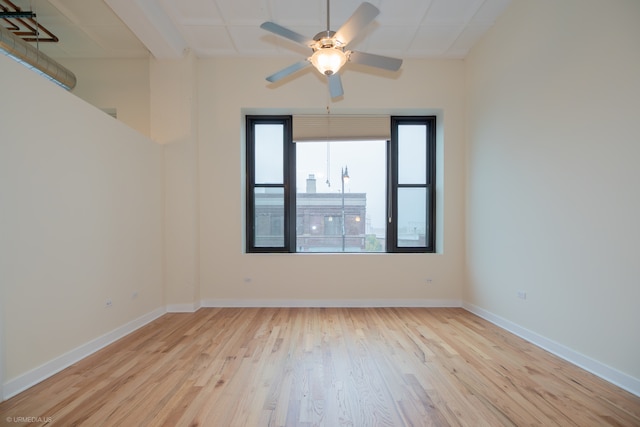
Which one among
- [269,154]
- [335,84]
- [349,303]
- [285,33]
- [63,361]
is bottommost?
[349,303]

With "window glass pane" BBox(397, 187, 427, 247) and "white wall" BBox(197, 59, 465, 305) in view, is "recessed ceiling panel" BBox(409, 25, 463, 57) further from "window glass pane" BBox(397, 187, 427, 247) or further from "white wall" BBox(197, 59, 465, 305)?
"window glass pane" BBox(397, 187, 427, 247)

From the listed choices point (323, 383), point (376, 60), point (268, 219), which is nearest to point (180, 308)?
point (268, 219)

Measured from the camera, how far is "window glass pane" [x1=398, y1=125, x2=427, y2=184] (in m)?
4.13

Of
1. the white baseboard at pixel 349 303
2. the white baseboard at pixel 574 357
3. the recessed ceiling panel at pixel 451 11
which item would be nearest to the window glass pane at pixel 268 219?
the white baseboard at pixel 349 303

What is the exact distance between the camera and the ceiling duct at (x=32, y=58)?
2.78 m

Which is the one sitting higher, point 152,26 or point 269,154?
point 152,26

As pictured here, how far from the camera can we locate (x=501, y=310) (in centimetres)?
309

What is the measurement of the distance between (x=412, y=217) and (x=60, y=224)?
4150 mm

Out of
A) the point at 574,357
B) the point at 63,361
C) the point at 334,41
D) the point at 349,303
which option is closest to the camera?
the point at 334,41

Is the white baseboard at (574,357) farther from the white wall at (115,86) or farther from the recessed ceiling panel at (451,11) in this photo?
the white wall at (115,86)

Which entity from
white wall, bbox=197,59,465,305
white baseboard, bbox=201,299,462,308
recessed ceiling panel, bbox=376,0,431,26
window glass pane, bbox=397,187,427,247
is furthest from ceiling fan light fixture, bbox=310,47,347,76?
white baseboard, bbox=201,299,462,308

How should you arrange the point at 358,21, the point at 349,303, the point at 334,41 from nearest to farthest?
the point at 358,21 < the point at 334,41 < the point at 349,303

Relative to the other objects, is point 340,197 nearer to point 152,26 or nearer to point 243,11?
point 243,11

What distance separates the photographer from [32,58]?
3.04m
